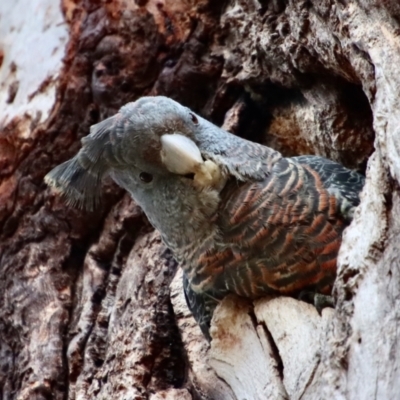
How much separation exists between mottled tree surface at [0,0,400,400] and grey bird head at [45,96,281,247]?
1.19ft

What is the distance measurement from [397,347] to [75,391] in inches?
60.3

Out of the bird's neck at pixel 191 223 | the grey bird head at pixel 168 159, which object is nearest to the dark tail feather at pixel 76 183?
the grey bird head at pixel 168 159

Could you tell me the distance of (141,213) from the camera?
291 centimetres

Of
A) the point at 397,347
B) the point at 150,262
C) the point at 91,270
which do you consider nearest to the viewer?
the point at 397,347

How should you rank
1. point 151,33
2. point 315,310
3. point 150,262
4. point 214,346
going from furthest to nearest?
point 151,33 → point 150,262 → point 214,346 → point 315,310

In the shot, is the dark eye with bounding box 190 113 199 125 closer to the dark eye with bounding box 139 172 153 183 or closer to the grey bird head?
the grey bird head

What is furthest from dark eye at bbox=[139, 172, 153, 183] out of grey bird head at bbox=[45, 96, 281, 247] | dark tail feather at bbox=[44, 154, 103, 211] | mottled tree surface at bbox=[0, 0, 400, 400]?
mottled tree surface at bbox=[0, 0, 400, 400]

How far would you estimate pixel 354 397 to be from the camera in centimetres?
135

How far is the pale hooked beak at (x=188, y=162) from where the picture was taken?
2.12 metres

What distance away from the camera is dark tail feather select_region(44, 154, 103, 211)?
2363 mm

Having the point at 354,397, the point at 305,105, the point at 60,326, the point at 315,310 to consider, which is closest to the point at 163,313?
the point at 60,326

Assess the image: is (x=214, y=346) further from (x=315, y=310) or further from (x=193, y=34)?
(x=193, y=34)

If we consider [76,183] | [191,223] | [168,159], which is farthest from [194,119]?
[76,183]

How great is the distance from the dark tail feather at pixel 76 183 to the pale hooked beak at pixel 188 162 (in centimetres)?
32
